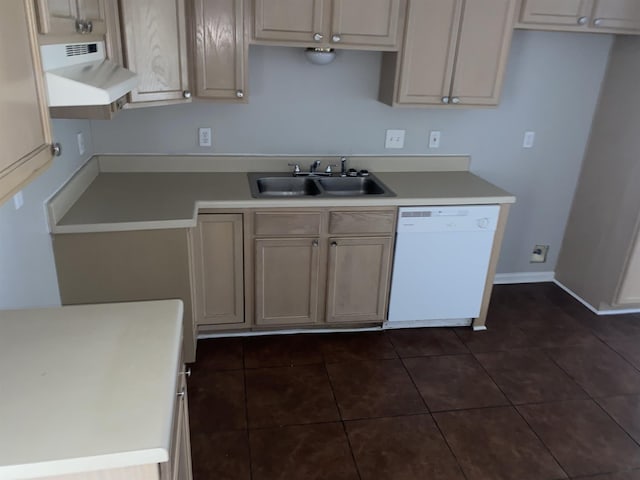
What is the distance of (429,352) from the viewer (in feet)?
9.74

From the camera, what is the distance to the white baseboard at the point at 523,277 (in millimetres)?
3830

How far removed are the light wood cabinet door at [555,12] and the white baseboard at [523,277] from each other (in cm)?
177

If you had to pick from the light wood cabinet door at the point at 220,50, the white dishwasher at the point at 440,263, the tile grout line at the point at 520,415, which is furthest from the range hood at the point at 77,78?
the tile grout line at the point at 520,415

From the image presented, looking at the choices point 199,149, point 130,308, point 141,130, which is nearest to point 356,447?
point 130,308

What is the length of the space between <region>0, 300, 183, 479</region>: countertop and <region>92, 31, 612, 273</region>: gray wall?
1.78m

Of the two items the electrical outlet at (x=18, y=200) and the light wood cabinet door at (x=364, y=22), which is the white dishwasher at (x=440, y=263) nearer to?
the light wood cabinet door at (x=364, y=22)

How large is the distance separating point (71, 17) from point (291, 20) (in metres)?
1.43

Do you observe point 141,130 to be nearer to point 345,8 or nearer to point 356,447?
point 345,8

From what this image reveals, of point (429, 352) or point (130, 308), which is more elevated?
point (130, 308)

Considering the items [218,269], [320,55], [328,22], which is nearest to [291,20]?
[328,22]

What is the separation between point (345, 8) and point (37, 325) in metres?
2.06

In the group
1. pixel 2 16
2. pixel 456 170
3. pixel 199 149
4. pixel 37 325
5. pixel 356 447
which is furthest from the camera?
pixel 456 170

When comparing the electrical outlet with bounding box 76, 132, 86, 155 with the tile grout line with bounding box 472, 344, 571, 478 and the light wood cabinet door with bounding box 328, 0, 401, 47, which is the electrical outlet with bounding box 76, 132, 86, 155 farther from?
the tile grout line with bounding box 472, 344, 571, 478

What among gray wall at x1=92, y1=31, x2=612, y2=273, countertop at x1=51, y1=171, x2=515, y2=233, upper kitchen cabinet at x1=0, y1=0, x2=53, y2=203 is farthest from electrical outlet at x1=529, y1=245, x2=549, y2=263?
upper kitchen cabinet at x1=0, y1=0, x2=53, y2=203
